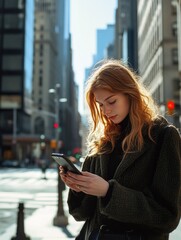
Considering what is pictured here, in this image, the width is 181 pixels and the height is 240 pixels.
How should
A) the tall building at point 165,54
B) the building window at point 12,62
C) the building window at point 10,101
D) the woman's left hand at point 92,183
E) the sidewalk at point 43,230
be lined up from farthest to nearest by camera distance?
the building window at point 12,62 < the building window at point 10,101 < the tall building at point 165,54 < the sidewalk at point 43,230 < the woman's left hand at point 92,183

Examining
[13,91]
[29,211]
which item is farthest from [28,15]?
[29,211]

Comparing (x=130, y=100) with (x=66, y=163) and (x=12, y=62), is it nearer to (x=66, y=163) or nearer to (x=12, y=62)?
(x=66, y=163)

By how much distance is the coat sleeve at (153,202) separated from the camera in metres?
2.29

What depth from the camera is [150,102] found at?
2742 millimetres

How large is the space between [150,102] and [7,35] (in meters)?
86.8

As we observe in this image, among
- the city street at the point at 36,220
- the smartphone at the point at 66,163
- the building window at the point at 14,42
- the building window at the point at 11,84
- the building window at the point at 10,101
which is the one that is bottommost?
the city street at the point at 36,220

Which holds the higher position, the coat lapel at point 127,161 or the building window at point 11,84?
the building window at point 11,84

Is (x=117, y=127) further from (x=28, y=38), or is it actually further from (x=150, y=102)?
(x=28, y=38)

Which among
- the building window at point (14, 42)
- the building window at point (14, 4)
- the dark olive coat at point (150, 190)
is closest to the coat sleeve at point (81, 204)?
the dark olive coat at point (150, 190)

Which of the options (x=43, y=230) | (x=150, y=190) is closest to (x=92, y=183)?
(x=150, y=190)

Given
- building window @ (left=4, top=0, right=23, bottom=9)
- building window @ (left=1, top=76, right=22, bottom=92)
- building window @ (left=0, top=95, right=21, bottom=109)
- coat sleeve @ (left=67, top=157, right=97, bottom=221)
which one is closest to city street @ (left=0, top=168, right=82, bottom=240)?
coat sleeve @ (left=67, top=157, right=97, bottom=221)

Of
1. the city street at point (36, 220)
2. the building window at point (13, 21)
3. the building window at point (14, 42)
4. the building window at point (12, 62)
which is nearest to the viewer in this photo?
the city street at point (36, 220)

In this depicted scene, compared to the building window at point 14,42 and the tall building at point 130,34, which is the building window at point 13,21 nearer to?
the building window at point 14,42

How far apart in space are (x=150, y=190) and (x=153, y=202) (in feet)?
0.25
